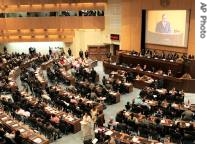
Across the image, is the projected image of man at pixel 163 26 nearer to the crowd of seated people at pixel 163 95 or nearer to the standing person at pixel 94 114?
the crowd of seated people at pixel 163 95

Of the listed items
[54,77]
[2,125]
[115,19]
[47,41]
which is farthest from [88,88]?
[47,41]

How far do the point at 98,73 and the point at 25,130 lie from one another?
45.5 feet

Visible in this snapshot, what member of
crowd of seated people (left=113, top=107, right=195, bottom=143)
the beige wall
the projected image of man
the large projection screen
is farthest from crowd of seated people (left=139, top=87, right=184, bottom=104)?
the projected image of man

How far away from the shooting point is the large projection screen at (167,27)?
997 inches

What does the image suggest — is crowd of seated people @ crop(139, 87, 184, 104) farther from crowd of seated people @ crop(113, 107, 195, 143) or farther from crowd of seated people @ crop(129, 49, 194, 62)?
crowd of seated people @ crop(129, 49, 194, 62)

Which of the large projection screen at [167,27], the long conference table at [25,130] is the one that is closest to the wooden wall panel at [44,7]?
the large projection screen at [167,27]

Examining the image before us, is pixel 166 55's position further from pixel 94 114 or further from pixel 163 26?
pixel 94 114

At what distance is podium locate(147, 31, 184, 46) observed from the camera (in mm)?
25834

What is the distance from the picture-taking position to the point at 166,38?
88.8 ft
